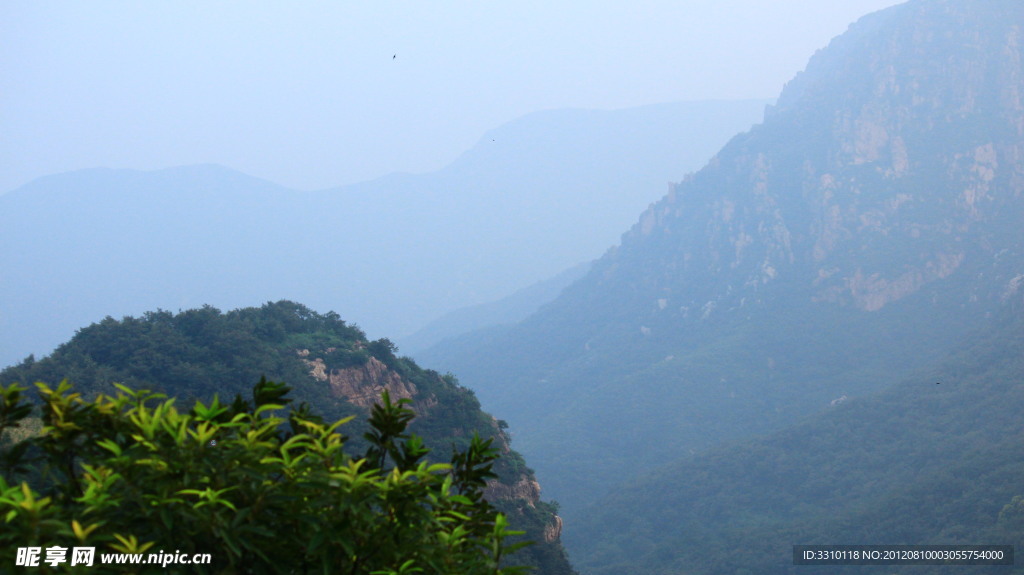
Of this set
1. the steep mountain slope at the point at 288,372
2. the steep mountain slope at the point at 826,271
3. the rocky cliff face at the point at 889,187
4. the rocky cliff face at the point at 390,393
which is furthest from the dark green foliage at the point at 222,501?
the rocky cliff face at the point at 889,187

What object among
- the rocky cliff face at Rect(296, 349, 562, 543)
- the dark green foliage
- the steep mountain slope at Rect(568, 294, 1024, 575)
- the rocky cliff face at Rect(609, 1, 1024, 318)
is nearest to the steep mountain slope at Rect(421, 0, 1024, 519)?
the rocky cliff face at Rect(609, 1, 1024, 318)

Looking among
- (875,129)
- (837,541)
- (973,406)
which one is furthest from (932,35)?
(837,541)

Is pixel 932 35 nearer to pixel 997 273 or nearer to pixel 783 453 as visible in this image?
pixel 997 273

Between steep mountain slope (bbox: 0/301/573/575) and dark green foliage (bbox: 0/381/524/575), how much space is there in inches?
1207

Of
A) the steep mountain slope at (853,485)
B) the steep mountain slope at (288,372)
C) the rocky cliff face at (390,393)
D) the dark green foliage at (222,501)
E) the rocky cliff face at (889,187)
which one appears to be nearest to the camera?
the dark green foliage at (222,501)

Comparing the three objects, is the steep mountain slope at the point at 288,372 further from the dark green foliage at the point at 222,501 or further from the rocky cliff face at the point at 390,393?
the dark green foliage at the point at 222,501

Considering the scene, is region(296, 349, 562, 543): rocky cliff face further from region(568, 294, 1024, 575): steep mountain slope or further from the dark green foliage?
region(568, 294, 1024, 575): steep mountain slope

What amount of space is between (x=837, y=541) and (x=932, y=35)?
154 metres

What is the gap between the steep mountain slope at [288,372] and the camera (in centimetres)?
3928

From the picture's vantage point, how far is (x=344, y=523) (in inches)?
195

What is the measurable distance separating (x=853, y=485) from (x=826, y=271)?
71.9m

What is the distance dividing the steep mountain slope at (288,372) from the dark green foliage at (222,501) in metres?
30.6

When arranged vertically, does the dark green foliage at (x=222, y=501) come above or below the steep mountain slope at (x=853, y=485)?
above

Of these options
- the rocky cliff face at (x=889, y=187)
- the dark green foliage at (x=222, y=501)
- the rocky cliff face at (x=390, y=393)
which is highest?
the rocky cliff face at (x=889, y=187)
